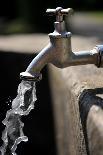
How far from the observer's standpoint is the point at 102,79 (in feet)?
4.81

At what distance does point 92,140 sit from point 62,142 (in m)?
0.51

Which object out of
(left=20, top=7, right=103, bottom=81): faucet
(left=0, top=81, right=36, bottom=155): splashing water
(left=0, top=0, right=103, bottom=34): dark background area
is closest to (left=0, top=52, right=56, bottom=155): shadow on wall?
(left=0, top=81, right=36, bottom=155): splashing water

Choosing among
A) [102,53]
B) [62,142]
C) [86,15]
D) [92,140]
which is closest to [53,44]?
[102,53]

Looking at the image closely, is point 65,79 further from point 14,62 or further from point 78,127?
point 14,62

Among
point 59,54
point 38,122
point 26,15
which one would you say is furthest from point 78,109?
point 26,15

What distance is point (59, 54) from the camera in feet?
4.34

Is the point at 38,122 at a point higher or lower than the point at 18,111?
lower

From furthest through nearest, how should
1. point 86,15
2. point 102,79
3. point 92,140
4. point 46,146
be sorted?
point 86,15 → point 46,146 → point 102,79 → point 92,140

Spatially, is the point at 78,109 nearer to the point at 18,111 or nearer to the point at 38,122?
the point at 18,111

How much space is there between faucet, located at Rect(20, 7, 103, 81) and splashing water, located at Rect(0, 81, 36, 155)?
53 millimetres

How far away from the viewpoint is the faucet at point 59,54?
4.23 ft

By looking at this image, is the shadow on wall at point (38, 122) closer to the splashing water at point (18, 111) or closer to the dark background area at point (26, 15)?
the splashing water at point (18, 111)

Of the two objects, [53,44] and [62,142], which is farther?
[62,142]

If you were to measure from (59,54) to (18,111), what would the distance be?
0.19 meters
